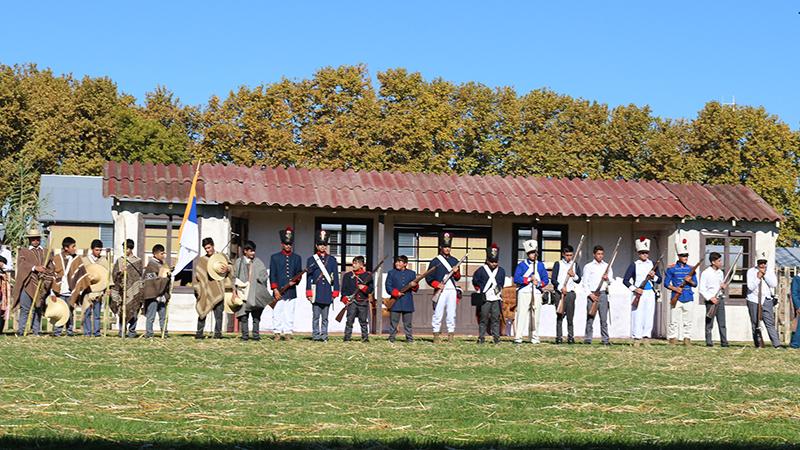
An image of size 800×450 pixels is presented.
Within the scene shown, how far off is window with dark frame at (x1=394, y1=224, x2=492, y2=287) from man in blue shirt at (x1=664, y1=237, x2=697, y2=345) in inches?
169

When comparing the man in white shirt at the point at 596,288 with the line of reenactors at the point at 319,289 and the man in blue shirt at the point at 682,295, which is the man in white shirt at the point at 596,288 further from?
the man in blue shirt at the point at 682,295

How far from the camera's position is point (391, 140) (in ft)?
166

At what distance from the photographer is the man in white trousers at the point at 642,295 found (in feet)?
79.1

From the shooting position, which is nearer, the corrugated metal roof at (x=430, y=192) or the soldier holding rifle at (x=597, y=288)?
the soldier holding rifle at (x=597, y=288)

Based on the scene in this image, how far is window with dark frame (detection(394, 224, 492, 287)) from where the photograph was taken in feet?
90.1

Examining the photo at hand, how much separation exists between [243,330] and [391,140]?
94.3 feet

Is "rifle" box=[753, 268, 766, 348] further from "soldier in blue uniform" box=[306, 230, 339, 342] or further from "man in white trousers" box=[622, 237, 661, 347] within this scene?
"soldier in blue uniform" box=[306, 230, 339, 342]

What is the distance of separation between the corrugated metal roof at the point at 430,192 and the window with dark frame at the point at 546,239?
67 centimetres

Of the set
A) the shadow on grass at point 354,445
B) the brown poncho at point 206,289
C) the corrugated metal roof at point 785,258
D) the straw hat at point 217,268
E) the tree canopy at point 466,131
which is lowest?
the shadow on grass at point 354,445

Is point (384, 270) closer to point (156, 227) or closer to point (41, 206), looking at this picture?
point (156, 227)

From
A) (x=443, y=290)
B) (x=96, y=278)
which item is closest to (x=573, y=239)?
(x=443, y=290)

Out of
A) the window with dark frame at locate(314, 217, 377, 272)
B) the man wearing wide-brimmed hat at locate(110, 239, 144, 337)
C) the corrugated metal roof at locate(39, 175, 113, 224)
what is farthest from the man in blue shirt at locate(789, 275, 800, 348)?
the corrugated metal roof at locate(39, 175, 113, 224)

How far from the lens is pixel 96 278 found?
22.8 m

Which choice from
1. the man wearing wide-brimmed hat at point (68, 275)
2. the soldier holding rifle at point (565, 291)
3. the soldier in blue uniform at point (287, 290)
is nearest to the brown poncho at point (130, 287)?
the man wearing wide-brimmed hat at point (68, 275)
